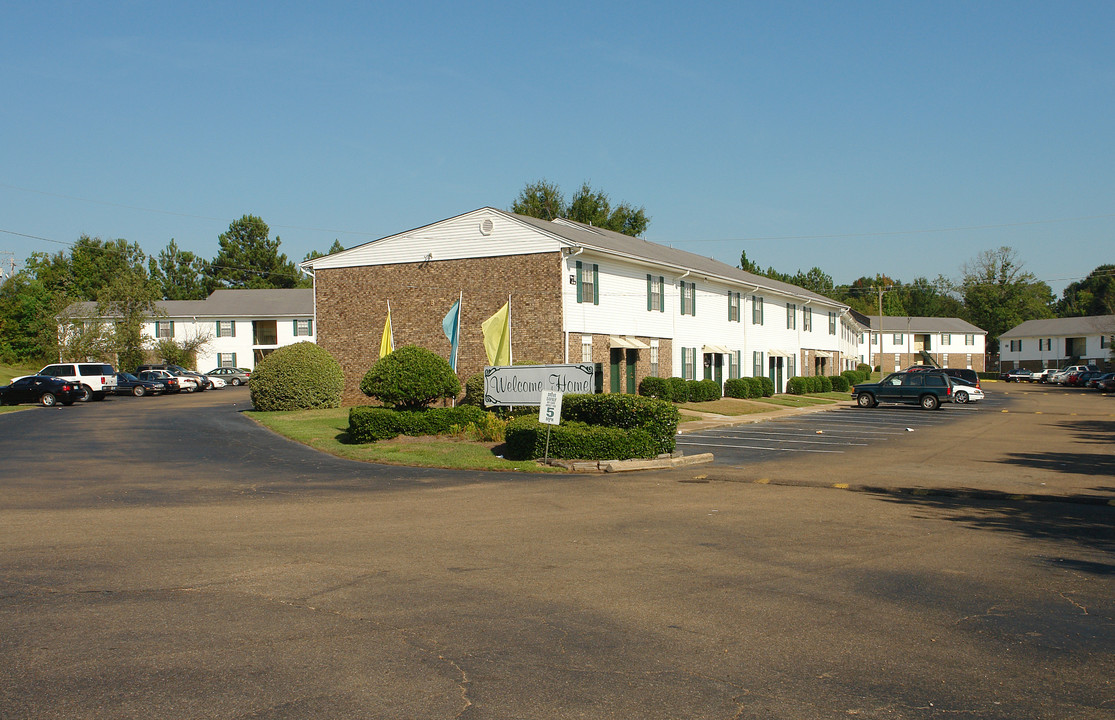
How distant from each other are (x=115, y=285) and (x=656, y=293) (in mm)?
42736

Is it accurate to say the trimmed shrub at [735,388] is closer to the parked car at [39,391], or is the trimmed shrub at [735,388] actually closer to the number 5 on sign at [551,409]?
the number 5 on sign at [551,409]

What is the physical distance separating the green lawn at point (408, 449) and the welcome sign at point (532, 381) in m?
1.83

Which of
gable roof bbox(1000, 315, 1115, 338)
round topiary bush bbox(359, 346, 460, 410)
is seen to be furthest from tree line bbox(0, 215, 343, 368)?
gable roof bbox(1000, 315, 1115, 338)

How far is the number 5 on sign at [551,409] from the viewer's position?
57.8 feet

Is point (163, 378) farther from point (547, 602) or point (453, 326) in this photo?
point (547, 602)

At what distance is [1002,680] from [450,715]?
3461mm

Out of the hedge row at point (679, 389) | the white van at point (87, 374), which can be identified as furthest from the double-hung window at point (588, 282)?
the white van at point (87, 374)

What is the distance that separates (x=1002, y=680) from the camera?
538 cm

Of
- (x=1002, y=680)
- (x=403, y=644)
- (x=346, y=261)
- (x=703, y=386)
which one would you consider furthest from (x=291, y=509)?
(x=703, y=386)

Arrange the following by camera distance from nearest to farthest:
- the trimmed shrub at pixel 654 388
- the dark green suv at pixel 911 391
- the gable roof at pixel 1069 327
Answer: the trimmed shrub at pixel 654 388, the dark green suv at pixel 911 391, the gable roof at pixel 1069 327

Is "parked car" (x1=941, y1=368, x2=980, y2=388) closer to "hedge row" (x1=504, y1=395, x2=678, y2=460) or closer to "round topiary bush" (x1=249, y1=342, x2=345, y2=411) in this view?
"round topiary bush" (x1=249, y1=342, x2=345, y2=411)

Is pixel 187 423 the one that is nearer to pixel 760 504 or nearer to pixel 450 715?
pixel 760 504

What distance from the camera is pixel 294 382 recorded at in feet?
106

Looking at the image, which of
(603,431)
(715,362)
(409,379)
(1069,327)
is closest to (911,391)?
(715,362)
